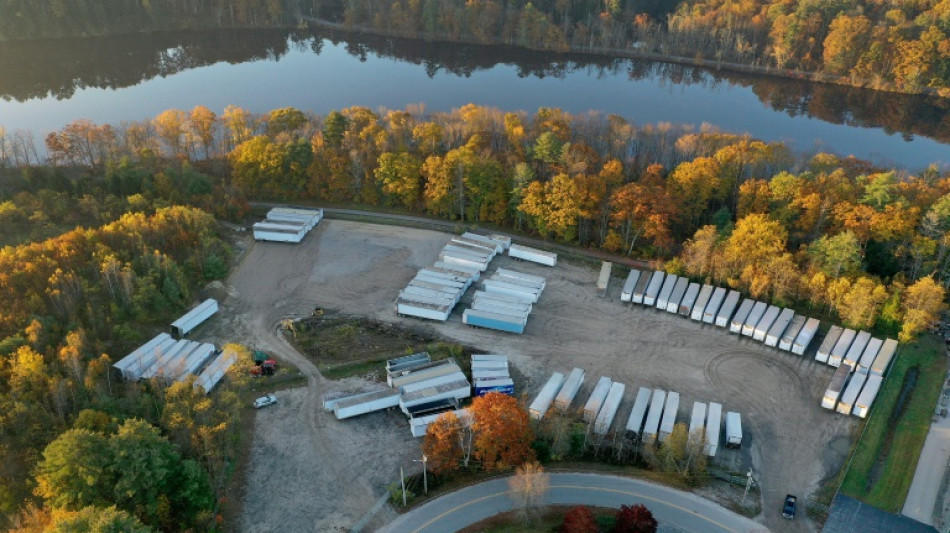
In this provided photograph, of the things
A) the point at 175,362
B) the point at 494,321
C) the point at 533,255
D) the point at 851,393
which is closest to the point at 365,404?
the point at 494,321

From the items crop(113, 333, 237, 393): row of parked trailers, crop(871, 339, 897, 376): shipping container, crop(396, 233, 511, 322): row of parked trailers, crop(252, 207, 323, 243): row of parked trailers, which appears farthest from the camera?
crop(252, 207, 323, 243): row of parked trailers

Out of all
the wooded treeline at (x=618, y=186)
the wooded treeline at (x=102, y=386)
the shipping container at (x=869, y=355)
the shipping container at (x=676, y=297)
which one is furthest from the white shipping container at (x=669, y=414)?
the wooded treeline at (x=102, y=386)

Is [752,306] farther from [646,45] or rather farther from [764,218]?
[646,45]

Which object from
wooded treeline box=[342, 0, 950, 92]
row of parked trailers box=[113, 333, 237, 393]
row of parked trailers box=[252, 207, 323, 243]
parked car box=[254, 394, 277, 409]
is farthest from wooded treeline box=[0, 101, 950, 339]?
wooded treeline box=[342, 0, 950, 92]

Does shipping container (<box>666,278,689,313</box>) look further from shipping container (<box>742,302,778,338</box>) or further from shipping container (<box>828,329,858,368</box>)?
shipping container (<box>828,329,858,368</box>)

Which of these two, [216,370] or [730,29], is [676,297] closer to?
[216,370]

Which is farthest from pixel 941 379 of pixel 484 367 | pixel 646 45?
pixel 646 45

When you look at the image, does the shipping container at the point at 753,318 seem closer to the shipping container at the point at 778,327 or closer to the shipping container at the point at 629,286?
the shipping container at the point at 778,327

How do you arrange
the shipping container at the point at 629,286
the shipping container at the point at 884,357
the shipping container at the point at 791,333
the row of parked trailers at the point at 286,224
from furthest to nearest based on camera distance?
the row of parked trailers at the point at 286,224, the shipping container at the point at 629,286, the shipping container at the point at 791,333, the shipping container at the point at 884,357
